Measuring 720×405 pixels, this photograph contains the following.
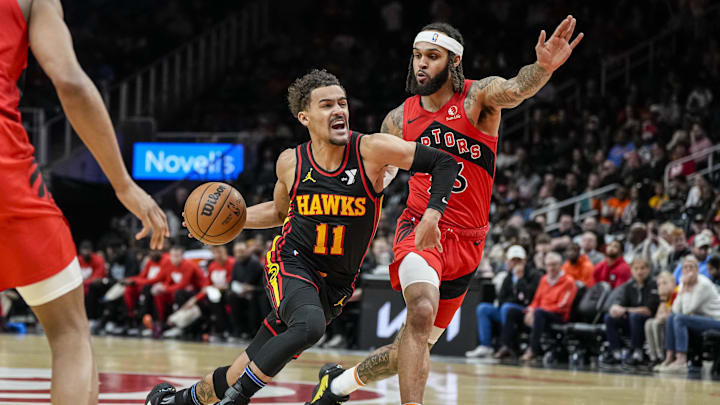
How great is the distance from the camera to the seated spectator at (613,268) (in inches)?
495

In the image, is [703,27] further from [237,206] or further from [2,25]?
[2,25]

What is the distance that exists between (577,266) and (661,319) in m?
1.77

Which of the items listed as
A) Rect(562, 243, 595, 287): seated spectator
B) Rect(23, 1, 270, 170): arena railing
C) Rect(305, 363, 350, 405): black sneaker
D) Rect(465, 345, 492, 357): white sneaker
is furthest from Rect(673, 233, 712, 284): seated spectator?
Rect(23, 1, 270, 170): arena railing

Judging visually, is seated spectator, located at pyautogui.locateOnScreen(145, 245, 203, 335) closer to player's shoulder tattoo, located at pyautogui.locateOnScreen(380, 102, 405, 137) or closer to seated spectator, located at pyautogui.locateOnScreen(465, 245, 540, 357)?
seated spectator, located at pyautogui.locateOnScreen(465, 245, 540, 357)

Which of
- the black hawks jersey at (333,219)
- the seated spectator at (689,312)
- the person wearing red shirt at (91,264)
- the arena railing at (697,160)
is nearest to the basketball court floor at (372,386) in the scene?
the seated spectator at (689,312)

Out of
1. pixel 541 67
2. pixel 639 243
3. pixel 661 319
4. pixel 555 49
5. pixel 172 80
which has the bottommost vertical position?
pixel 661 319

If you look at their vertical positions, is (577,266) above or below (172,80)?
below

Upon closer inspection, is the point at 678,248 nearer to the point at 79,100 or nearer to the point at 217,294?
the point at 217,294

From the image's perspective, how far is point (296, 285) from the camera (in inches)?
215

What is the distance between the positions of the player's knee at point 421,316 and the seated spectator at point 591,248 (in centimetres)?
845

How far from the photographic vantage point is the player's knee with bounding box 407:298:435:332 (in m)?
5.52

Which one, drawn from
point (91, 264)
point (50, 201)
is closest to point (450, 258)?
point (50, 201)

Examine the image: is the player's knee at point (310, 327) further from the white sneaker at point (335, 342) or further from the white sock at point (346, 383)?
the white sneaker at point (335, 342)

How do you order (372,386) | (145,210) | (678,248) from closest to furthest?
(145,210) → (372,386) → (678,248)
